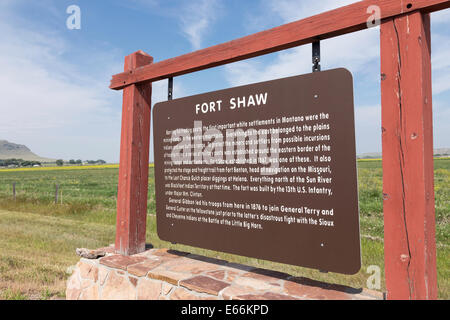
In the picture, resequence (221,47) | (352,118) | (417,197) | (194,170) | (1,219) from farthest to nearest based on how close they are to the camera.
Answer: (1,219) < (194,170) < (221,47) < (352,118) < (417,197)

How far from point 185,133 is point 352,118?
1.79m

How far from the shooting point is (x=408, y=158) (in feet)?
6.81

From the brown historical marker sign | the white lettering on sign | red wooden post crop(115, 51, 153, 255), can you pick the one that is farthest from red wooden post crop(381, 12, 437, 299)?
red wooden post crop(115, 51, 153, 255)

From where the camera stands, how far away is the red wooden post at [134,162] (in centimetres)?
371

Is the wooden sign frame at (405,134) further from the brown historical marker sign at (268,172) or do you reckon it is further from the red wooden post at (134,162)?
the red wooden post at (134,162)

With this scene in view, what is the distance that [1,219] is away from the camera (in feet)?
31.5

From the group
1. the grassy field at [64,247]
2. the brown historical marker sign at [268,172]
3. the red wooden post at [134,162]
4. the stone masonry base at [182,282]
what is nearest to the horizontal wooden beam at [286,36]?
the red wooden post at [134,162]

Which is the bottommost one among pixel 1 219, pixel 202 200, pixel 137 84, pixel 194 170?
pixel 1 219

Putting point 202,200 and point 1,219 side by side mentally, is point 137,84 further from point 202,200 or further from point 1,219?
point 1,219

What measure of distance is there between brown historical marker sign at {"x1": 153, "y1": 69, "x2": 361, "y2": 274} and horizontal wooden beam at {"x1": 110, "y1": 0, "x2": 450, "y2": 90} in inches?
13.0

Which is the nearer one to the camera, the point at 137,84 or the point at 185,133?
the point at 185,133

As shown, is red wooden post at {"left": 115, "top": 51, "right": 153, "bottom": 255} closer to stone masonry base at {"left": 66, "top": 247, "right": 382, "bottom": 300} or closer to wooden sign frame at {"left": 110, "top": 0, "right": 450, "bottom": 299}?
stone masonry base at {"left": 66, "top": 247, "right": 382, "bottom": 300}

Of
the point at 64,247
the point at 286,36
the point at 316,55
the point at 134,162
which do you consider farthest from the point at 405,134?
the point at 64,247
